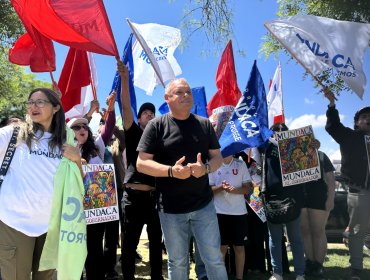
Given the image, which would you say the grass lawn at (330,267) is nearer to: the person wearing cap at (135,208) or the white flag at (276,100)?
the person wearing cap at (135,208)

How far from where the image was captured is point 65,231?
9.09 ft

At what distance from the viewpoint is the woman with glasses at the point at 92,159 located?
446 cm

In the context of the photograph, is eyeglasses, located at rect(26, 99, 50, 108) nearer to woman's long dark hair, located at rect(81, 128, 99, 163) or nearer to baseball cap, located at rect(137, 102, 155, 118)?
woman's long dark hair, located at rect(81, 128, 99, 163)

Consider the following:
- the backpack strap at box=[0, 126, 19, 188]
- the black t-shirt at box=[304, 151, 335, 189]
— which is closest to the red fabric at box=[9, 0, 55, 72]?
the backpack strap at box=[0, 126, 19, 188]

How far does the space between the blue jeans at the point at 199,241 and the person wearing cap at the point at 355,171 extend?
8.16 feet

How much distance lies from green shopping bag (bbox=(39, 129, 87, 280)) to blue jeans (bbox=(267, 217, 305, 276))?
2858 millimetres

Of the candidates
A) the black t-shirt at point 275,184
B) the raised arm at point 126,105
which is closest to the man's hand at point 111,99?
the raised arm at point 126,105

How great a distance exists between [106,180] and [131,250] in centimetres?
90

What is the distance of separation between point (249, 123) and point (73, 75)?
8.15 ft

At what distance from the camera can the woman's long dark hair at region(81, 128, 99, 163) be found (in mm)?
4645

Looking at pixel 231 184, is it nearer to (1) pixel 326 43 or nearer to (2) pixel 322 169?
(2) pixel 322 169

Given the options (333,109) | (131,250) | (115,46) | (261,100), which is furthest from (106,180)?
(333,109)

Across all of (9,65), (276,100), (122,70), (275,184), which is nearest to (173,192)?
(122,70)

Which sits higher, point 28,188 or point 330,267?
point 28,188
